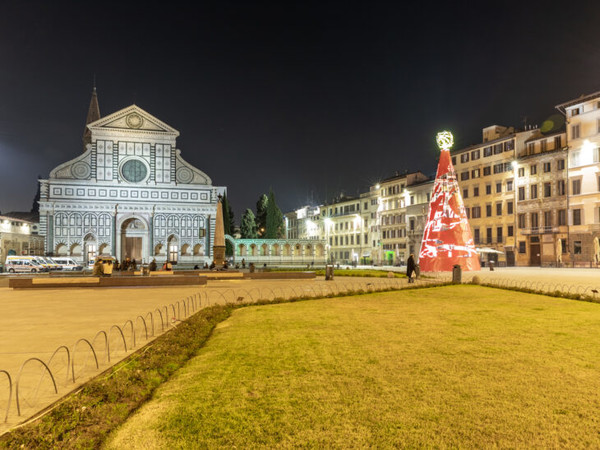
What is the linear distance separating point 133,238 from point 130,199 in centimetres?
→ 715

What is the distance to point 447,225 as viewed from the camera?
3247 cm

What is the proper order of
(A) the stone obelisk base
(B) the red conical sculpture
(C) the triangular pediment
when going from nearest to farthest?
(B) the red conical sculpture < (A) the stone obelisk base < (C) the triangular pediment

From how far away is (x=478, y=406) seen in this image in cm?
577

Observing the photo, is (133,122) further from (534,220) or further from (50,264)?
(534,220)

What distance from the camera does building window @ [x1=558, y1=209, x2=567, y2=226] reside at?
163 ft

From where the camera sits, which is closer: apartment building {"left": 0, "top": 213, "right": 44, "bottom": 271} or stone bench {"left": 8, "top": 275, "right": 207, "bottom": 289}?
stone bench {"left": 8, "top": 275, "right": 207, "bottom": 289}

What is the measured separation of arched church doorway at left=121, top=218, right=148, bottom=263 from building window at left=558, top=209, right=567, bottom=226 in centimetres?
5447

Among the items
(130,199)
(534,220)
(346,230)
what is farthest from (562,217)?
(130,199)

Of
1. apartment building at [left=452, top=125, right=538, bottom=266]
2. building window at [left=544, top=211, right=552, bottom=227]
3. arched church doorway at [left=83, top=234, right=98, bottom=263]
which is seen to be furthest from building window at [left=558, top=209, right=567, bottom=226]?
arched church doorway at [left=83, top=234, right=98, bottom=263]

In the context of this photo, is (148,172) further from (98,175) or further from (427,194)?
(427,194)

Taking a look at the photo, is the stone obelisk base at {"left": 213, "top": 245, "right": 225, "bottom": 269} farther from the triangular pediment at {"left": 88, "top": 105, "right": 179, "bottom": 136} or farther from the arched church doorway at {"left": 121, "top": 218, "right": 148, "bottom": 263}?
Answer: the triangular pediment at {"left": 88, "top": 105, "right": 179, "bottom": 136}

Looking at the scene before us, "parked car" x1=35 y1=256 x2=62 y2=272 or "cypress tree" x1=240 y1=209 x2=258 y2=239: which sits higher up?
Answer: "cypress tree" x1=240 y1=209 x2=258 y2=239

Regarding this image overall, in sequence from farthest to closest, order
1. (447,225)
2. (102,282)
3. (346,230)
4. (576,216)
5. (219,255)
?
(346,230) < (576,216) < (219,255) < (447,225) < (102,282)

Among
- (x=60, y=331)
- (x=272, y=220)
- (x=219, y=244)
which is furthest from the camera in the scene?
(x=272, y=220)
